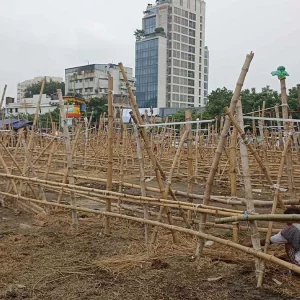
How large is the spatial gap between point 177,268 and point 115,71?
4791cm

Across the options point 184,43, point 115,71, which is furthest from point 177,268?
point 184,43

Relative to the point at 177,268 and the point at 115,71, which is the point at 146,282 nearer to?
the point at 177,268

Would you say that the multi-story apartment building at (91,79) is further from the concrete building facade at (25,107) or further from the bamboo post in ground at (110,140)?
the bamboo post in ground at (110,140)

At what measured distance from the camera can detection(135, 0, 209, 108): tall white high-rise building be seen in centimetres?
6131

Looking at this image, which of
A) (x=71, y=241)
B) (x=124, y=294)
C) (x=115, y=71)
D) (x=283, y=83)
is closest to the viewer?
(x=124, y=294)

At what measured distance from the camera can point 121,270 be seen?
3.78m

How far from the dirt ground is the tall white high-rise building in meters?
55.7

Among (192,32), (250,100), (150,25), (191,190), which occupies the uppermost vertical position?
(150,25)

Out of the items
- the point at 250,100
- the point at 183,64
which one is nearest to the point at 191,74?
the point at 183,64

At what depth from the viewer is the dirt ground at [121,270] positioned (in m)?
3.26

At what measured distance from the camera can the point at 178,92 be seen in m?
63.0

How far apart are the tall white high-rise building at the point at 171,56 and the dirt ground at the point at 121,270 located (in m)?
55.7

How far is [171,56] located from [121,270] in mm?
60856

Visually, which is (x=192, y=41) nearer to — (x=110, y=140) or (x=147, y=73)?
(x=147, y=73)
